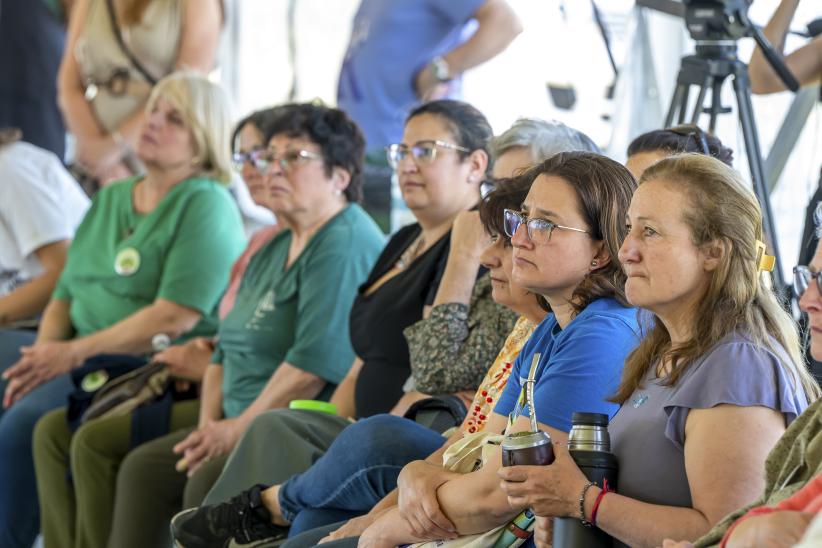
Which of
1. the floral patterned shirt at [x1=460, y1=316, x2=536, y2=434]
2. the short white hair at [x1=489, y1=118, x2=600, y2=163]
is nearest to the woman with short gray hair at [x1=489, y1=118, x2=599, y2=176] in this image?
the short white hair at [x1=489, y1=118, x2=600, y2=163]

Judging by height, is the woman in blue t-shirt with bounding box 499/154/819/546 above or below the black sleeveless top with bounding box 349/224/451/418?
above

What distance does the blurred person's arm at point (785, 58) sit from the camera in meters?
2.87

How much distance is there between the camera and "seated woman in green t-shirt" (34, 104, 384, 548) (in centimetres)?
323

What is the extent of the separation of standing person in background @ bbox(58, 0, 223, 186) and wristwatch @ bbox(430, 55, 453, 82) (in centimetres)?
120

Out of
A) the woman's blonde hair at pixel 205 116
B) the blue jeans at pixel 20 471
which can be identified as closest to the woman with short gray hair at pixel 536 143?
the woman's blonde hair at pixel 205 116

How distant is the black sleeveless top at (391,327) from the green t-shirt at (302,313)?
0.24 m

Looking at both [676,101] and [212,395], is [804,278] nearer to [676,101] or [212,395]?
[676,101]

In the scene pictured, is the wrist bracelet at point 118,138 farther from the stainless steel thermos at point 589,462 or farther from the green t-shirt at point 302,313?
the stainless steel thermos at point 589,462

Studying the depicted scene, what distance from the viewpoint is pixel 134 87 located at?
15.7 ft

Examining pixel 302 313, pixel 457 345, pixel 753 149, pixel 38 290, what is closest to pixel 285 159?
pixel 302 313

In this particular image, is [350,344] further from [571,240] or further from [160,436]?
[571,240]

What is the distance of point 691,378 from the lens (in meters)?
1.68

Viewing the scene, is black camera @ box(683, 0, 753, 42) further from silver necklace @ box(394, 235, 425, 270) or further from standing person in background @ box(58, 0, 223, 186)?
standing person in background @ box(58, 0, 223, 186)

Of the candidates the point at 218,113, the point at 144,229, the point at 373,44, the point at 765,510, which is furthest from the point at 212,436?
the point at 765,510
